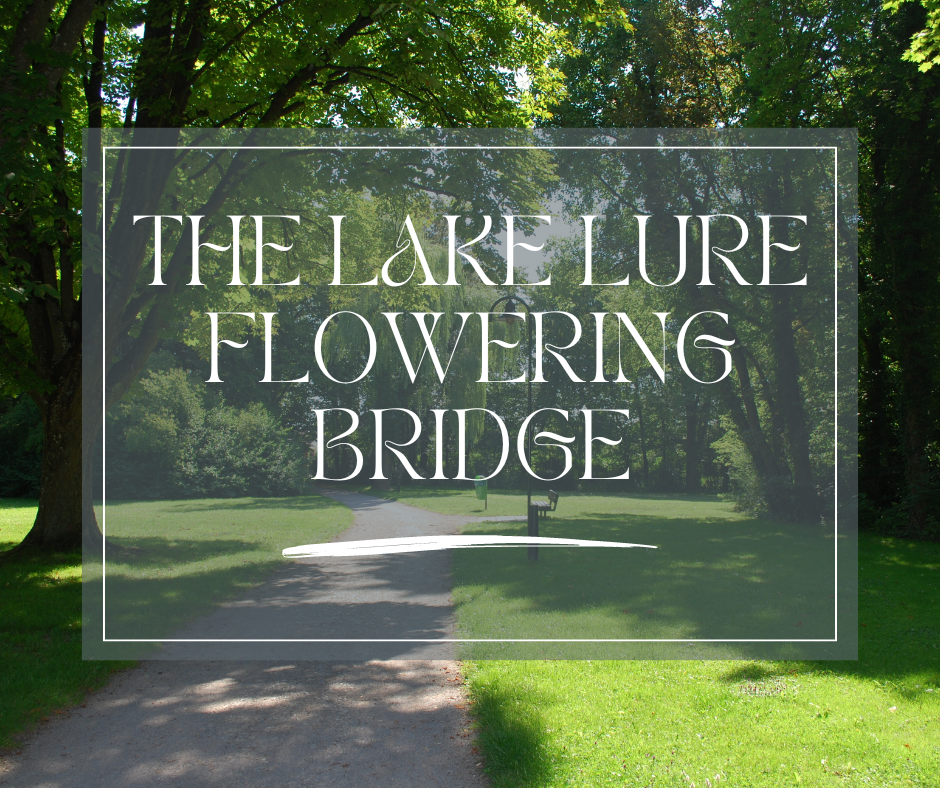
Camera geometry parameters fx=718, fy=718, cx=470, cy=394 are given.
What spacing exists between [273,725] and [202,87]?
35.9 feet

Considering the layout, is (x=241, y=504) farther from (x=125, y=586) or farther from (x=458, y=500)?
(x=125, y=586)

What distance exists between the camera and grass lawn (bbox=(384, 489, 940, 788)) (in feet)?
14.0

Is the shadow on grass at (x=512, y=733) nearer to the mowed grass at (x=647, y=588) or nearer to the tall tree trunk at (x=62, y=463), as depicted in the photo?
the mowed grass at (x=647, y=588)

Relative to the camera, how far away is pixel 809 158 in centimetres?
1688

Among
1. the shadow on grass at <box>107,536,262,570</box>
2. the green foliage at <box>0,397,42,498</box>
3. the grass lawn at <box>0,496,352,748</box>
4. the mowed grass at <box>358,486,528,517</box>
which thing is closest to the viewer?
the grass lawn at <box>0,496,352,748</box>

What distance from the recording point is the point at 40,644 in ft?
22.4

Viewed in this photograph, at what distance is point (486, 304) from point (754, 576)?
13642mm

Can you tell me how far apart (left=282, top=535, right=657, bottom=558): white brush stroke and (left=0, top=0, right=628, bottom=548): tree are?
3605 mm

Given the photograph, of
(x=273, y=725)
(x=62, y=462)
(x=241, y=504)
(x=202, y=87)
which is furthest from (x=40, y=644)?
(x=241, y=504)

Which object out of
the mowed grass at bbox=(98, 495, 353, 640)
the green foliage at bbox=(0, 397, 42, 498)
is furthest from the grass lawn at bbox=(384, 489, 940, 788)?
the green foliage at bbox=(0, 397, 42, 498)

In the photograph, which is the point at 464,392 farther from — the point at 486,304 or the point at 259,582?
the point at 259,582

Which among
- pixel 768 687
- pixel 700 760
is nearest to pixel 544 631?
pixel 768 687

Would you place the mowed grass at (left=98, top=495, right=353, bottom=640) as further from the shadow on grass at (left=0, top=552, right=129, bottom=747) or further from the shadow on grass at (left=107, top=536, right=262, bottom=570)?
the shadow on grass at (left=0, top=552, right=129, bottom=747)

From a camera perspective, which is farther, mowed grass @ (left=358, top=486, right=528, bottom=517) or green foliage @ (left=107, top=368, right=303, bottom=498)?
green foliage @ (left=107, top=368, right=303, bottom=498)
